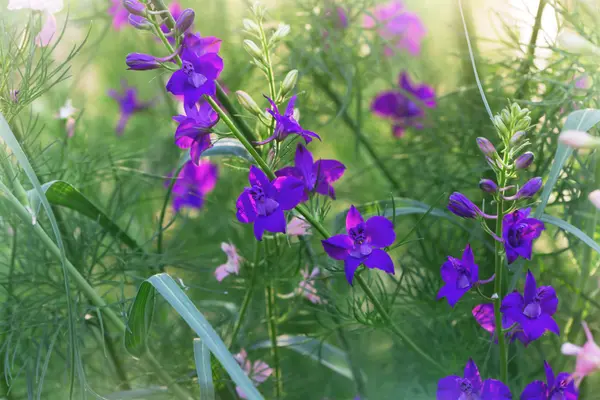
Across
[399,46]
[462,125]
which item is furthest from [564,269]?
[399,46]

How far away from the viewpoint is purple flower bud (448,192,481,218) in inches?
28.0

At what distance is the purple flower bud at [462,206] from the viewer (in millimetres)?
712

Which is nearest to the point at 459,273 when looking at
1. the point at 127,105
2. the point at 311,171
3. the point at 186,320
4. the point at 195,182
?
the point at 311,171

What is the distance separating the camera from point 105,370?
116 centimetres

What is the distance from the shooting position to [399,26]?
1.65m

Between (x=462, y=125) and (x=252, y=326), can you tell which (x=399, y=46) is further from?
(x=252, y=326)

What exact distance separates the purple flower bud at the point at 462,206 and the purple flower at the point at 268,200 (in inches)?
6.4

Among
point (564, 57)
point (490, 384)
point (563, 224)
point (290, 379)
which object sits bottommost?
point (290, 379)

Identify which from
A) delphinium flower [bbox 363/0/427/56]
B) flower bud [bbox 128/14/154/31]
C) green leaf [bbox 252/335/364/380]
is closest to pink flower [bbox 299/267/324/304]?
green leaf [bbox 252/335/364/380]

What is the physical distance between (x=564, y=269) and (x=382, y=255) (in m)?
0.62

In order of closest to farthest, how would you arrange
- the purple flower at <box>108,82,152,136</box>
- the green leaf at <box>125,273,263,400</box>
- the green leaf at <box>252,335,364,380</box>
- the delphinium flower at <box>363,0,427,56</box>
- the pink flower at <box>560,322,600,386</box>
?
the pink flower at <box>560,322,600,386</box> < the green leaf at <box>125,273,263,400</box> < the green leaf at <box>252,335,364,380</box> < the delphinium flower at <box>363,0,427,56</box> < the purple flower at <box>108,82,152,136</box>

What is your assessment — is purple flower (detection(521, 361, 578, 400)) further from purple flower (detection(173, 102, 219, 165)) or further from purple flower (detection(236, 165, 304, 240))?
purple flower (detection(173, 102, 219, 165))

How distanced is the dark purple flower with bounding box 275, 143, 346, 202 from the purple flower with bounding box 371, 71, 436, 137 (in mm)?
682

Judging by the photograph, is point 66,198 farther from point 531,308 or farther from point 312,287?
point 531,308
